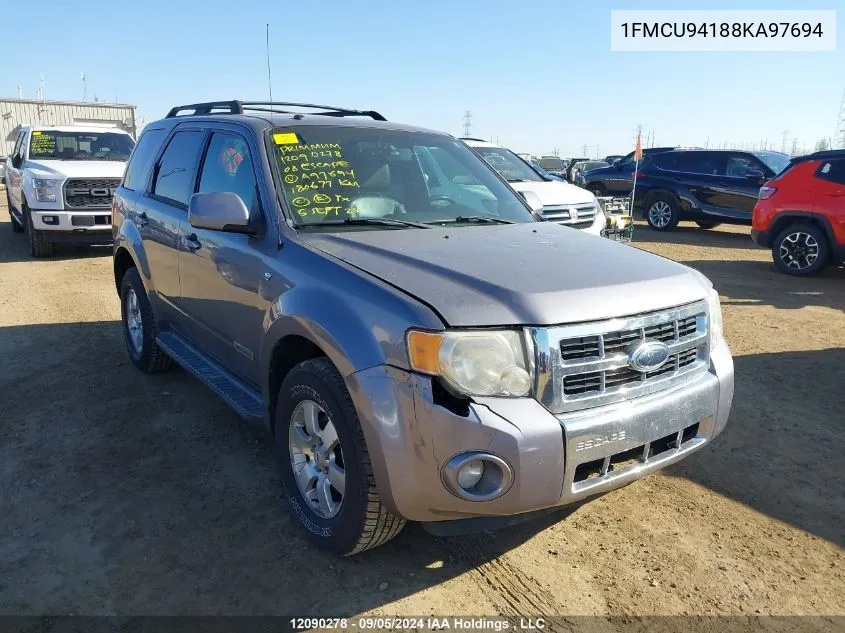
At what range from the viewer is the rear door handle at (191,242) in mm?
3947

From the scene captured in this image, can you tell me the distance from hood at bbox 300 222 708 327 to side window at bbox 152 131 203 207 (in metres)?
1.52

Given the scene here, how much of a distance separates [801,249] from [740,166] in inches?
187

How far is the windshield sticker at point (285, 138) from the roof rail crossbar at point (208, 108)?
80cm

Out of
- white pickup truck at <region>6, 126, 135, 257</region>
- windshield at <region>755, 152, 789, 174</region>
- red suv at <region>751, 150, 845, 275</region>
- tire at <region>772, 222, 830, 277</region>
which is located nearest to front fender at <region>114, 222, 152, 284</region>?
white pickup truck at <region>6, 126, 135, 257</region>

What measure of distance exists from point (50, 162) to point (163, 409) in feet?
27.3

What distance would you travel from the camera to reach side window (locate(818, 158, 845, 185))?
29.1ft

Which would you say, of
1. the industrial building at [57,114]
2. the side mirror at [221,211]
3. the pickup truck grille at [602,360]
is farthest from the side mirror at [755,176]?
the industrial building at [57,114]

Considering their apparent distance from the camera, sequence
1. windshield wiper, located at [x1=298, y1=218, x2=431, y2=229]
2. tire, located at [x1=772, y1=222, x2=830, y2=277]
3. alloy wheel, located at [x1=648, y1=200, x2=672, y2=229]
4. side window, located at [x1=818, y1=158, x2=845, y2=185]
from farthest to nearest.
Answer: alloy wheel, located at [x1=648, y1=200, x2=672, y2=229], tire, located at [x1=772, y1=222, x2=830, y2=277], side window, located at [x1=818, y1=158, x2=845, y2=185], windshield wiper, located at [x1=298, y1=218, x2=431, y2=229]

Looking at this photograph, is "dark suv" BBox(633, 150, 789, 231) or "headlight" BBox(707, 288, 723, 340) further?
"dark suv" BBox(633, 150, 789, 231)

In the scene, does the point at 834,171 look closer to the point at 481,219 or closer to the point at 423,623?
the point at 481,219

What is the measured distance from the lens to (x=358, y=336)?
252cm

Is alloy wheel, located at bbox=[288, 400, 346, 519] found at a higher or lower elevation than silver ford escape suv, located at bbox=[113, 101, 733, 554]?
lower

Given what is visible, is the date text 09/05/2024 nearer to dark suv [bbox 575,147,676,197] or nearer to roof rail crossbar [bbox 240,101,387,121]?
roof rail crossbar [bbox 240,101,387,121]

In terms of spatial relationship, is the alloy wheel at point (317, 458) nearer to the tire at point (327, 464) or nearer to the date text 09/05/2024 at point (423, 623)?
the tire at point (327, 464)
